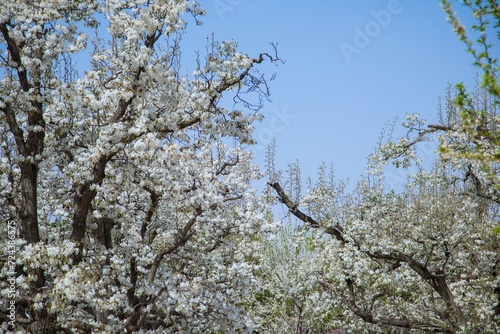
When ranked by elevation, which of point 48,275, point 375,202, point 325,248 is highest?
point 375,202

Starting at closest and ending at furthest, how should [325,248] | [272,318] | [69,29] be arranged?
[69,29], [325,248], [272,318]

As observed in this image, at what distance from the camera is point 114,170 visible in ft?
30.1

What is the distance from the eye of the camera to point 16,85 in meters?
9.36

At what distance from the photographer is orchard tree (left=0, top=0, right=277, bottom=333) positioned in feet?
28.3

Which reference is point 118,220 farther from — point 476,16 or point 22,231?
point 476,16

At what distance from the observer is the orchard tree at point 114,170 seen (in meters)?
8.64

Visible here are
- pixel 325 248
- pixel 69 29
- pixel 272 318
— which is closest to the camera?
pixel 69 29

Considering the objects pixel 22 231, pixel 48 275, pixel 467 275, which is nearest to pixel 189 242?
pixel 48 275

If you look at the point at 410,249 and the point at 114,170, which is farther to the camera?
the point at 410,249

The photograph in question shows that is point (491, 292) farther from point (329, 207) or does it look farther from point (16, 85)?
point (16, 85)

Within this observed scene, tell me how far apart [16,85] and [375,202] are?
813 cm

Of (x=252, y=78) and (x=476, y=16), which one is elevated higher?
(x=252, y=78)

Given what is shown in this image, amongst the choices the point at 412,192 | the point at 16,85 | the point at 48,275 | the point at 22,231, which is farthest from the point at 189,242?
the point at 412,192

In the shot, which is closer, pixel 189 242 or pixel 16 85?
pixel 16 85
